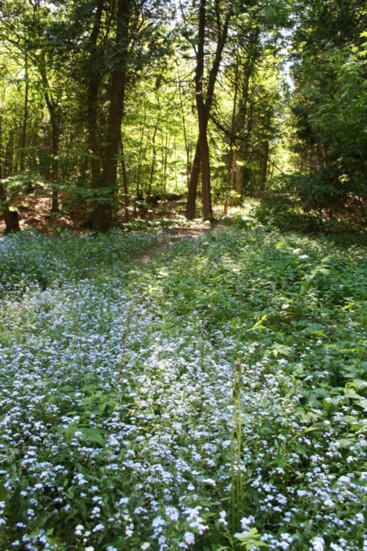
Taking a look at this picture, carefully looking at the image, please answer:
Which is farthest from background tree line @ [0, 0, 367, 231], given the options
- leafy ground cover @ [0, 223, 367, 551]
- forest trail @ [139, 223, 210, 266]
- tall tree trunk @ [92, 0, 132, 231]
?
leafy ground cover @ [0, 223, 367, 551]

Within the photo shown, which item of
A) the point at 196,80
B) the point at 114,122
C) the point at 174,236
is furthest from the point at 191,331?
the point at 196,80

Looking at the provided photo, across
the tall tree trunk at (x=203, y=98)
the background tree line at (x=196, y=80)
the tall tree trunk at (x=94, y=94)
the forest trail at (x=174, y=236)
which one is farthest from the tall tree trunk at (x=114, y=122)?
the tall tree trunk at (x=203, y=98)

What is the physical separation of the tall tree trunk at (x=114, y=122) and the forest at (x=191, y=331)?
9 centimetres

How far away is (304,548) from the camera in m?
2.52

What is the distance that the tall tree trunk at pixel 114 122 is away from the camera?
51.4ft

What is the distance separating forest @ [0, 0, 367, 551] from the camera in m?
2.87

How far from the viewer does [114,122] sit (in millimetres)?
17594

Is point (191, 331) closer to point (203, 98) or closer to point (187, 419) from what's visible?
point (187, 419)

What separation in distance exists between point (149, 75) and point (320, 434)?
18.7 m

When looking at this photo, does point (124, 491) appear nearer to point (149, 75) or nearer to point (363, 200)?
point (363, 200)

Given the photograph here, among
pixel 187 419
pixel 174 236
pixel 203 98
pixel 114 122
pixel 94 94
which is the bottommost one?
pixel 187 419

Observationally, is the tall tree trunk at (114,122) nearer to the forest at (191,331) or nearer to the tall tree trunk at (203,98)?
the forest at (191,331)

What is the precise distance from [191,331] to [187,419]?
2364 mm

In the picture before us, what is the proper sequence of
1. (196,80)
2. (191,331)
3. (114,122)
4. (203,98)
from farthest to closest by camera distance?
(203,98)
(196,80)
(114,122)
(191,331)
